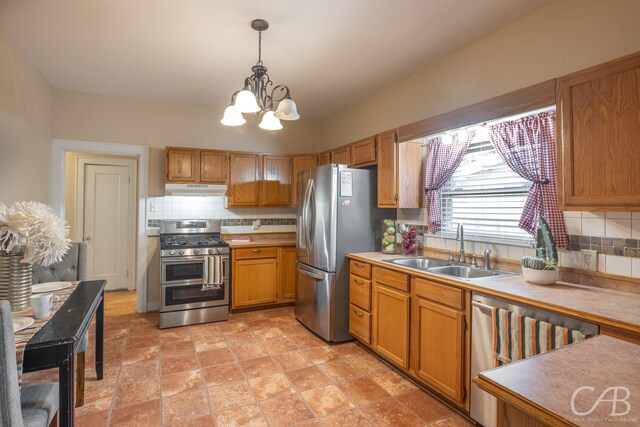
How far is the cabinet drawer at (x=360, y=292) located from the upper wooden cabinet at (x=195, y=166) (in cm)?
217

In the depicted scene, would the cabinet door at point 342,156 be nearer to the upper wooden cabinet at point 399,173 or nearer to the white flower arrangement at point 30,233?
the upper wooden cabinet at point 399,173

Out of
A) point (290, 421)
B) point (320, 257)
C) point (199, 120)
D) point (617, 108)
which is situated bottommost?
point (290, 421)

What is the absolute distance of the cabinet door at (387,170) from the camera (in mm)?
3182

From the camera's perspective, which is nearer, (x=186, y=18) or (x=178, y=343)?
(x=186, y=18)

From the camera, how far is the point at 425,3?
220 cm

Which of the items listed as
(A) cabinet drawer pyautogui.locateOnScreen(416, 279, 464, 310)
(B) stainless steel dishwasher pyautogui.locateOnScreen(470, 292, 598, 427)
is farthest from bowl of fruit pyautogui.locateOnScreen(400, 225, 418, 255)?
(B) stainless steel dishwasher pyautogui.locateOnScreen(470, 292, 598, 427)

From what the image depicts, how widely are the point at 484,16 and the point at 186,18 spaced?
209 cm

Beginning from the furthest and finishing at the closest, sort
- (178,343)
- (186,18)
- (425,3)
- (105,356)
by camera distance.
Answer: (178,343) < (105,356) < (186,18) < (425,3)

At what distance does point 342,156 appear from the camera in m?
4.03

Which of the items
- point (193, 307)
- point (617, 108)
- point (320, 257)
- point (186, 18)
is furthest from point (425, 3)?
point (193, 307)

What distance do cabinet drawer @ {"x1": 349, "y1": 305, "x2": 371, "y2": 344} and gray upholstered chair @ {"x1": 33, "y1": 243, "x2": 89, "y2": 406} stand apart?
84.1 inches

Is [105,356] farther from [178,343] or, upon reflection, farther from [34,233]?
[34,233]

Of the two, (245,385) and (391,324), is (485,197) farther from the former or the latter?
(245,385)

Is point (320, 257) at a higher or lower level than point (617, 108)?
lower
